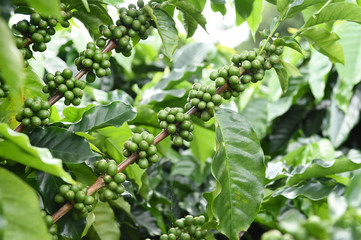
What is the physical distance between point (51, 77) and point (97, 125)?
0.14m

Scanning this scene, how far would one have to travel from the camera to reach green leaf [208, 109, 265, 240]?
80cm

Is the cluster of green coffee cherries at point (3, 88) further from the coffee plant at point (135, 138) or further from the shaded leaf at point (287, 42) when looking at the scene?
the shaded leaf at point (287, 42)

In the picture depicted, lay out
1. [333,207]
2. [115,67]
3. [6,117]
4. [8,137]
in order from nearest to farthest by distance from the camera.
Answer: [333,207] < [8,137] < [6,117] < [115,67]

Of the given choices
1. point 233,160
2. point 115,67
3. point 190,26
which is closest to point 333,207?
point 233,160

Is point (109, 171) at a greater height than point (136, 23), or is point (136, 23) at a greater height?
point (136, 23)

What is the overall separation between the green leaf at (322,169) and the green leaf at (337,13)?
36 cm

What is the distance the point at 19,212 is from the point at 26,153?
0.11 m

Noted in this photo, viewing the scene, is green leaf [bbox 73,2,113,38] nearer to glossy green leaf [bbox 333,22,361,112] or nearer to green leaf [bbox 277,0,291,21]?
green leaf [bbox 277,0,291,21]

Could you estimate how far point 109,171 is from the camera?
76 cm

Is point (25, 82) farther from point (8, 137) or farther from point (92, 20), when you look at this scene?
point (8, 137)

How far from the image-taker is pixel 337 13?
2.97 ft

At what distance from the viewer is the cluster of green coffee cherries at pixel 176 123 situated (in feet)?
2.70

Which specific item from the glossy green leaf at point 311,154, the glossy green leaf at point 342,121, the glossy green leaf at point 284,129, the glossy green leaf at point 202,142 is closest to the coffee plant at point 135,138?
the glossy green leaf at point 202,142

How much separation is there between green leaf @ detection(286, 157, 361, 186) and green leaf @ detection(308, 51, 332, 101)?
0.74 meters
